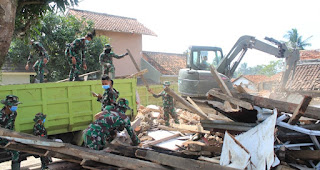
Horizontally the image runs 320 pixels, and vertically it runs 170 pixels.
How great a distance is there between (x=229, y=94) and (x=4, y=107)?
12.9ft

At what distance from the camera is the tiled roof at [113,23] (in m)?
18.7

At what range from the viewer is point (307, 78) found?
42.9ft

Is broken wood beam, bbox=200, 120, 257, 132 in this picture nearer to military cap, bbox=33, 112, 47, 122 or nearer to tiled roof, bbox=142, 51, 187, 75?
military cap, bbox=33, 112, 47, 122

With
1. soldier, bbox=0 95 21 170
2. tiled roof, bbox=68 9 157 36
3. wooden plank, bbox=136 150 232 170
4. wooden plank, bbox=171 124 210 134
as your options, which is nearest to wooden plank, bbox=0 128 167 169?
wooden plank, bbox=136 150 232 170

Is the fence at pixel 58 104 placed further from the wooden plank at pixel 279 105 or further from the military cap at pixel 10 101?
the wooden plank at pixel 279 105

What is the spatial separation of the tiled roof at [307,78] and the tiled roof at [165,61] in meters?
11.8

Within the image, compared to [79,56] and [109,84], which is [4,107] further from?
[79,56]

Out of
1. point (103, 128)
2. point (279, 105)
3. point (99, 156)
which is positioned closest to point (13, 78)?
point (103, 128)

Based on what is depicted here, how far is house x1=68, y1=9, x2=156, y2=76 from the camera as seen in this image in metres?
19.0

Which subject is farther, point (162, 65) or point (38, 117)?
point (162, 65)

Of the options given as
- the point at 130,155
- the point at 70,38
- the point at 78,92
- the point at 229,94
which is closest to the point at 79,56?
the point at 78,92

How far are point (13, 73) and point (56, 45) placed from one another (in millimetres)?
2927

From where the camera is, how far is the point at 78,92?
5.43 meters

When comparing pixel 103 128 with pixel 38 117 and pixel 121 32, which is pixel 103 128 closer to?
pixel 38 117
